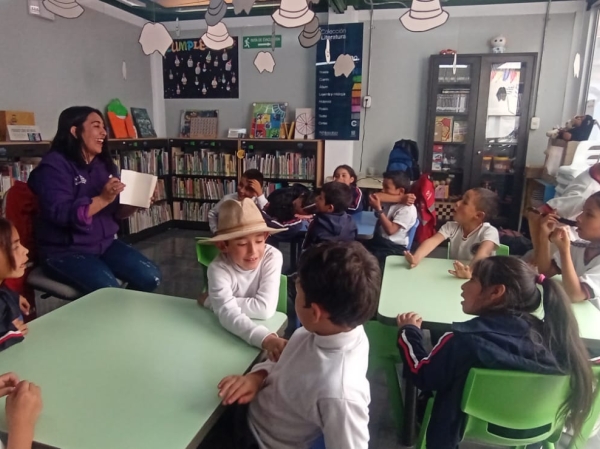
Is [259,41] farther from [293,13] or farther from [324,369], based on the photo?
[324,369]

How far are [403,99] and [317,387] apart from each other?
466 centimetres

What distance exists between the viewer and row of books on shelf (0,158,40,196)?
11.5ft

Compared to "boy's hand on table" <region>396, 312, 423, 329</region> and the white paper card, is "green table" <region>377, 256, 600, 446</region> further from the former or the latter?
the white paper card

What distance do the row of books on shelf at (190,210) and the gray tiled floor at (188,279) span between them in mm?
198

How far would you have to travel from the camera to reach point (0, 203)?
11.1ft

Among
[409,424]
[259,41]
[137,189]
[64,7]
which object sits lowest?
[409,424]

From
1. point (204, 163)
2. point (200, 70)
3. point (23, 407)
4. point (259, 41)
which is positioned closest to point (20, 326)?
point (23, 407)

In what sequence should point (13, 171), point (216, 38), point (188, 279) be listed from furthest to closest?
point (188, 279) < point (13, 171) < point (216, 38)

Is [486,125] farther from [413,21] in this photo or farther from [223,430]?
[223,430]

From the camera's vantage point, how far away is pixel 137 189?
7.02 feet

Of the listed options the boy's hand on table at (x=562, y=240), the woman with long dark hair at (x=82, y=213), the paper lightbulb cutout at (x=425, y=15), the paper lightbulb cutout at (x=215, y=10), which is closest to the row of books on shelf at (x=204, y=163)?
the paper lightbulb cutout at (x=215, y=10)

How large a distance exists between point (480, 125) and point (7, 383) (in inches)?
189

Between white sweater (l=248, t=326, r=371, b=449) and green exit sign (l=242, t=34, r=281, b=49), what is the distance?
4.88 m

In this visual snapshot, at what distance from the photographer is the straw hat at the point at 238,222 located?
1.51 meters
